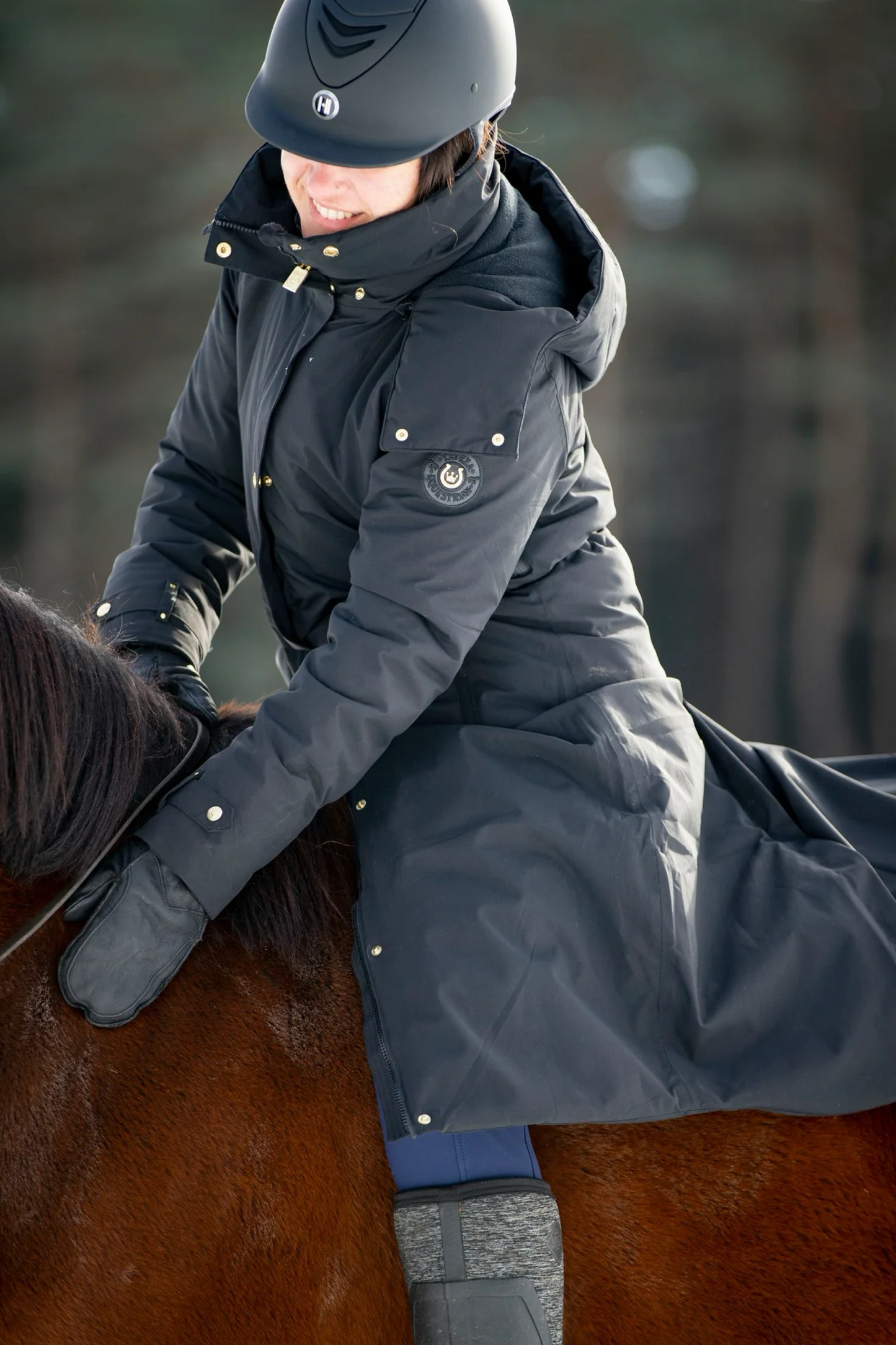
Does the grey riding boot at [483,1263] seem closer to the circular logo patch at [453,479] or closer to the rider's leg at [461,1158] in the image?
the rider's leg at [461,1158]

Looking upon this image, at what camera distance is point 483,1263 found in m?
1.27

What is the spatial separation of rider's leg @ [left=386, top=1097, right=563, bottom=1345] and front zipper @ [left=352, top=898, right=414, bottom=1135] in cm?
7

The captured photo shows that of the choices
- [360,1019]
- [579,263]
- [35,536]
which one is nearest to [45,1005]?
[360,1019]

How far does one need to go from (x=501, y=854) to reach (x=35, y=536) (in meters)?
4.42

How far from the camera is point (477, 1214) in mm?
1276

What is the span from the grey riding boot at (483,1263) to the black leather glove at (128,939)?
371 millimetres

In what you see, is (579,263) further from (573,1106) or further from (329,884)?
(573,1106)

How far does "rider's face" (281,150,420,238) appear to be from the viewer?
1.34 m

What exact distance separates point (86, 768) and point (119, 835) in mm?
82

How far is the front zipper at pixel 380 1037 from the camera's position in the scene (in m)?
1.25

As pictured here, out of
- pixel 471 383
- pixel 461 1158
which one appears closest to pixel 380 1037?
pixel 461 1158

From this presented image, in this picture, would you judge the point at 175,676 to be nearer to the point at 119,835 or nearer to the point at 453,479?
the point at 119,835

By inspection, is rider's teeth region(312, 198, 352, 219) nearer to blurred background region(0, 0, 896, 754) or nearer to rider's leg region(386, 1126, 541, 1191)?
rider's leg region(386, 1126, 541, 1191)

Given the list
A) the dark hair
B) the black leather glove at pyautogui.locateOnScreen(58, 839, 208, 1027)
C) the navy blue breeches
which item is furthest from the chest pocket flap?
the navy blue breeches
